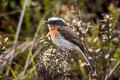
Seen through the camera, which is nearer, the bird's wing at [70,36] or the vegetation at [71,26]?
the bird's wing at [70,36]

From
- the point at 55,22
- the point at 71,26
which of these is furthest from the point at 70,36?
the point at 55,22

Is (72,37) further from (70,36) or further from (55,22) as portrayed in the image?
(55,22)

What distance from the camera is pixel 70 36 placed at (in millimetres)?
3775

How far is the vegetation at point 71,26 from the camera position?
392cm

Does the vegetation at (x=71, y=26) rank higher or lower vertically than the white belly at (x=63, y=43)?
lower

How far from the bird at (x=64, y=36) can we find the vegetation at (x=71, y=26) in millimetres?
83

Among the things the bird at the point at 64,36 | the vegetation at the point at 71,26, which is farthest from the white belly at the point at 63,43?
the vegetation at the point at 71,26

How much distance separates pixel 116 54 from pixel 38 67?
2.12 meters

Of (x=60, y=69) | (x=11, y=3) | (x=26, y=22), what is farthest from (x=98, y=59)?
(x=11, y=3)

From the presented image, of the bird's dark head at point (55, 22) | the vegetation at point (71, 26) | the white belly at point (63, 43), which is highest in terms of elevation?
the bird's dark head at point (55, 22)

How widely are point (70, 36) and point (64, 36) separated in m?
0.09

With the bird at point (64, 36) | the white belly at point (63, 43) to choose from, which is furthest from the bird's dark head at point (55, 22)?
Answer: the white belly at point (63, 43)

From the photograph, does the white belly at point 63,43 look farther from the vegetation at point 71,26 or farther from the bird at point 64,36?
the vegetation at point 71,26

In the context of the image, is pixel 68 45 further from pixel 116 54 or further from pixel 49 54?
pixel 116 54
